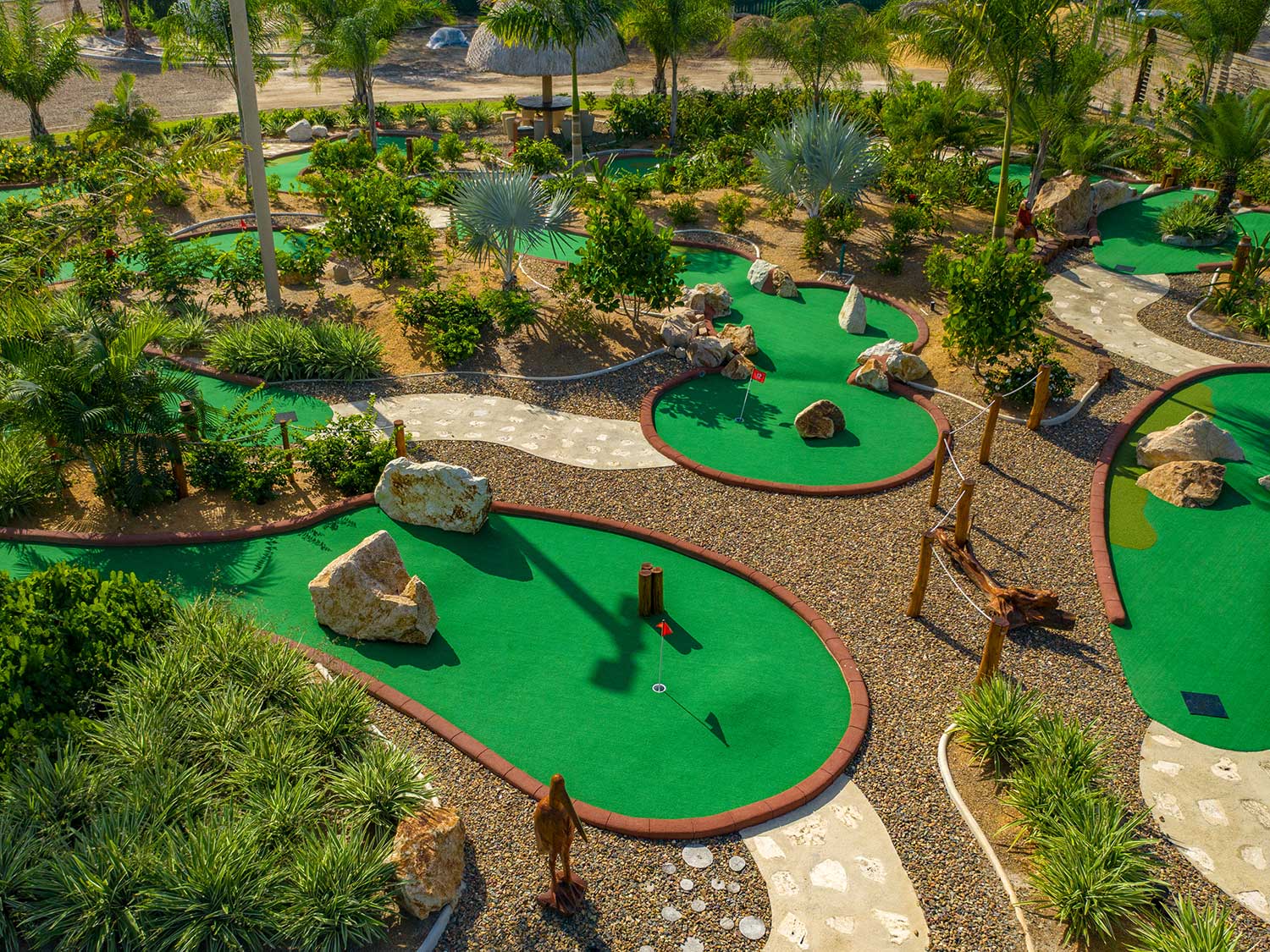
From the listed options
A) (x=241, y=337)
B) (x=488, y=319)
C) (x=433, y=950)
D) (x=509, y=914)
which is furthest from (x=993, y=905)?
(x=241, y=337)

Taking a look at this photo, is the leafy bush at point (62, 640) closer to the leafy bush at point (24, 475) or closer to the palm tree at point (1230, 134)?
the leafy bush at point (24, 475)

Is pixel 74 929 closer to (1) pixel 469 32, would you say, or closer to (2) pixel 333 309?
(2) pixel 333 309

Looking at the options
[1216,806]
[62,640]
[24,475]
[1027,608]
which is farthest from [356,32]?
[1216,806]

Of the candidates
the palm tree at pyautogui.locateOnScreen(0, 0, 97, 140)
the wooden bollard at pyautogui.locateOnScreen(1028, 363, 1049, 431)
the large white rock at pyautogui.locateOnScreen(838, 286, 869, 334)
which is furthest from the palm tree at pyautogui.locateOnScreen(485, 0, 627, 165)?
the wooden bollard at pyautogui.locateOnScreen(1028, 363, 1049, 431)

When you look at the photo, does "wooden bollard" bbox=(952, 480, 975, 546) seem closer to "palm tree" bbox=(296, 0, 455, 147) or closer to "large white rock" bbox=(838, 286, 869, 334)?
"large white rock" bbox=(838, 286, 869, 334)

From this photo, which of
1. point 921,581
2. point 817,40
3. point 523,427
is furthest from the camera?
point 817,40

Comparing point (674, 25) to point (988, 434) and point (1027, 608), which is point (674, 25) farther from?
point (1027, 608)

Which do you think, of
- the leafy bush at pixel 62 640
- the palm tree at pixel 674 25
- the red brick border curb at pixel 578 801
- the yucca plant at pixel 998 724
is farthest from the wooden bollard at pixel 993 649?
the palm tree at pixel 674 25
